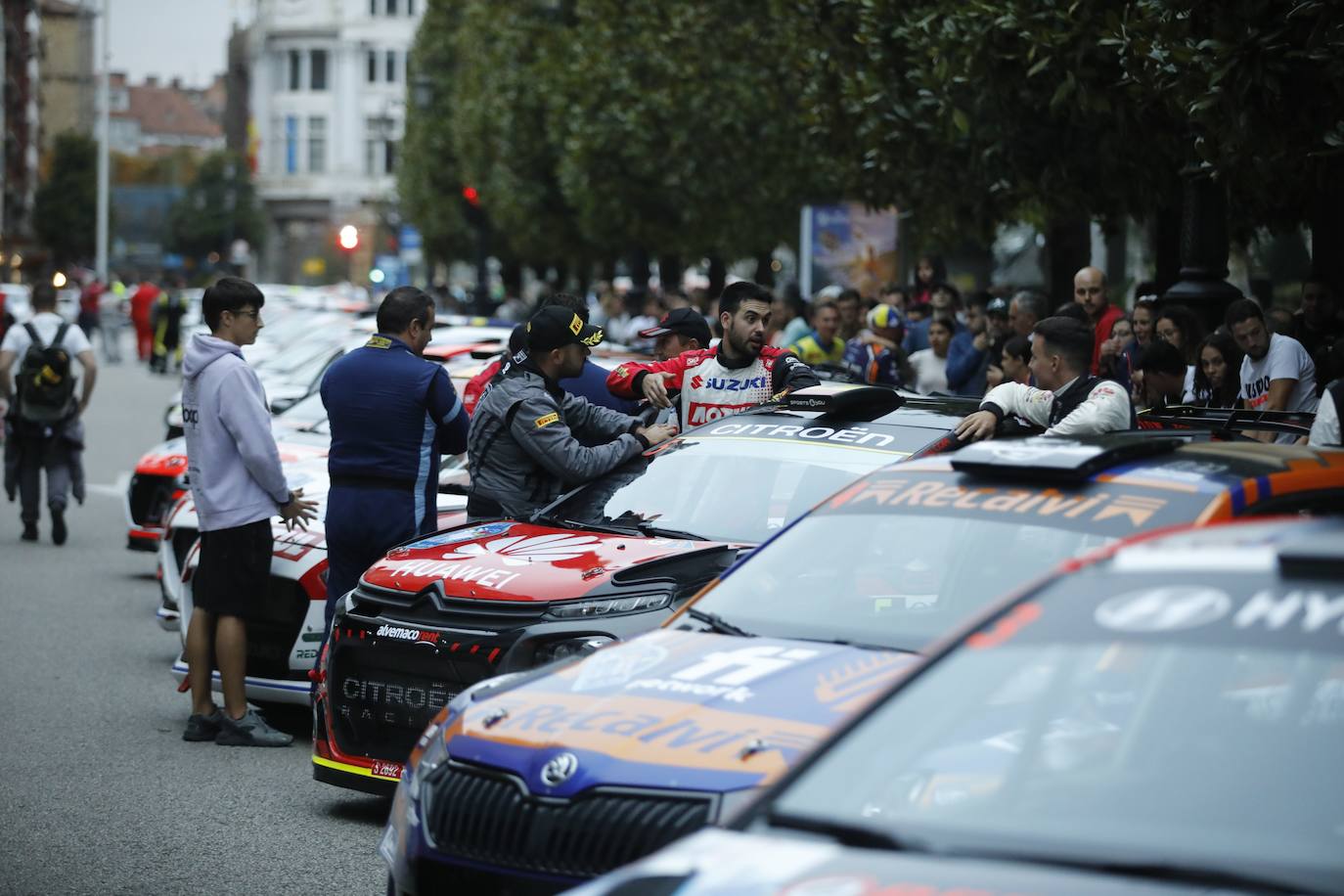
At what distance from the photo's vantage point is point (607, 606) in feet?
21.3

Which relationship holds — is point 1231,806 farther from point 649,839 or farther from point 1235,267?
point 1235,267

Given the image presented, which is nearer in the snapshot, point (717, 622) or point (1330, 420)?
point (717, 622)

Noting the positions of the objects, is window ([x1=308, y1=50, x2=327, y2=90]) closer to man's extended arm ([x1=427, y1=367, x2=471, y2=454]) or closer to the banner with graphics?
the banner with graphics

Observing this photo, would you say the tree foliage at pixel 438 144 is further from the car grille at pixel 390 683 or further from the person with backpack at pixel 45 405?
the car grille at pixel 390 683

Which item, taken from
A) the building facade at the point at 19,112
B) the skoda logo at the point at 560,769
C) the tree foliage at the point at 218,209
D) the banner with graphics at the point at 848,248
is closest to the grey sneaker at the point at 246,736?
the skoda logo at the point at 560,769

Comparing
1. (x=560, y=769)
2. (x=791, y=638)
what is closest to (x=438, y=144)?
(x=791, y=638)

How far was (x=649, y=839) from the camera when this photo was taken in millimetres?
4383

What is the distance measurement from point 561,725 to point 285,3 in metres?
118

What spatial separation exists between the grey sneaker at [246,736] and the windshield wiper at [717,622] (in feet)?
11.9

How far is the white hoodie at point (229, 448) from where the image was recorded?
27.3 ft

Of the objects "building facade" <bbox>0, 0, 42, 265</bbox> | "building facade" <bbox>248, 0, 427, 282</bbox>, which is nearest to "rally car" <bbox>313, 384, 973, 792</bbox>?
"building facade" <bbox>0, 0, 42, 265</bbox>

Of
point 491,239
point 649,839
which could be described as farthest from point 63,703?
point 491,239

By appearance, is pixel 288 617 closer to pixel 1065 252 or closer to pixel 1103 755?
pixel 1103 755

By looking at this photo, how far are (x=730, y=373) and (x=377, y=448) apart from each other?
65.1 inches
